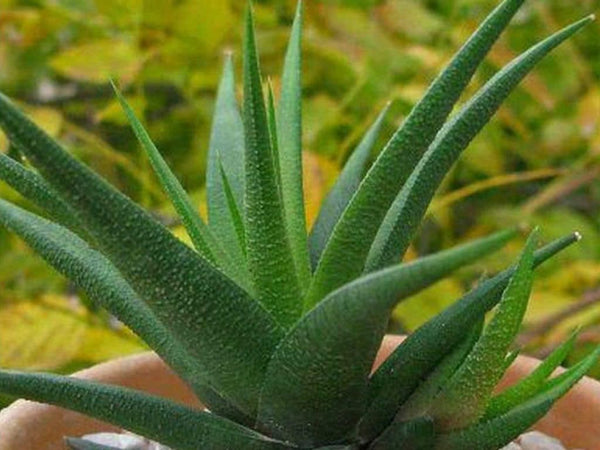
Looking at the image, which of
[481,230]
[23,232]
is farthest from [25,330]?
[481,230]

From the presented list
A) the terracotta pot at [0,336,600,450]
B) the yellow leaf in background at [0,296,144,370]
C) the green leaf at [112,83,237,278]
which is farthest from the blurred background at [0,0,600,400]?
the green leaf at [112,83,237,278]

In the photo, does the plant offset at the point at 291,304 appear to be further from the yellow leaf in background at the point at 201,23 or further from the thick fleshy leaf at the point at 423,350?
the yellow leaf in background at the point at 201,23

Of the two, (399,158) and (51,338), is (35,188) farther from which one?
(51,338)

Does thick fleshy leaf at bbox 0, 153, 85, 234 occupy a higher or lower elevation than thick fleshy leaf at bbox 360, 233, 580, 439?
higher

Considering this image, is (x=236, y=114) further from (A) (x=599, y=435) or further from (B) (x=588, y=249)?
(B) (x=588, y=249)

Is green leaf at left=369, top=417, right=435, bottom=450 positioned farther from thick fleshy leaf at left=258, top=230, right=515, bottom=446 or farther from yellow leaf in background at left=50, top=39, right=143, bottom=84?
yellow leaf in background at left=50, top=39, right=143, bottom=84

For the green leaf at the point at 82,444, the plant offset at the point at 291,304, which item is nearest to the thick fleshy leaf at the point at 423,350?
the plant offset at the point at 291,304
